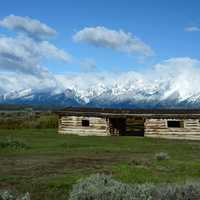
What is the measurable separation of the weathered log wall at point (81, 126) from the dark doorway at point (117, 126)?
0.88 metres

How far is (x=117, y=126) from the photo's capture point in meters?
46.7

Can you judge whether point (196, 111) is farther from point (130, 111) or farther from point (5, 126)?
point (5, 126)

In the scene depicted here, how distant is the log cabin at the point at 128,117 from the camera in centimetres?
4119

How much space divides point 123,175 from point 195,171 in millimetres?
3279

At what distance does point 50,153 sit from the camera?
25.8 metres

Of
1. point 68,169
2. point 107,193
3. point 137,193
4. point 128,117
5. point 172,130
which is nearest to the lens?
point 137,193

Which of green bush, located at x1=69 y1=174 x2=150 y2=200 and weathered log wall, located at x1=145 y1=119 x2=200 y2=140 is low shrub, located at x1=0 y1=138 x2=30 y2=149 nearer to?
weathered log wall, located at x1=145 y1=119 x2=200 y2=140

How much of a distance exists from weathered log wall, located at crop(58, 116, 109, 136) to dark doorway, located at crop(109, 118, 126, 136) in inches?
34.8

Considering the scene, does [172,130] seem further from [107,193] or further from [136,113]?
[107,193]

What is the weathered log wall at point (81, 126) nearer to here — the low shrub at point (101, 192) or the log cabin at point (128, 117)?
the log cabin at point (128, 117)

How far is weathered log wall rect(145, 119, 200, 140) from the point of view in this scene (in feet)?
134

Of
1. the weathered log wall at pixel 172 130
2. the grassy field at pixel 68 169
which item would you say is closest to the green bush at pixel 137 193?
the grassy field at pixel 68 169

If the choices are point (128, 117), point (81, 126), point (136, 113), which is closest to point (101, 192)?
point (136, 113)

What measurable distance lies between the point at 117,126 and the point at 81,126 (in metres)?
3.83
